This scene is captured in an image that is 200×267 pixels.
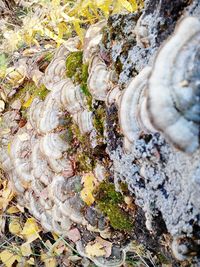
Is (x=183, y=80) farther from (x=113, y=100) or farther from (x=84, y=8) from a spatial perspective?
(x=84, y=8)

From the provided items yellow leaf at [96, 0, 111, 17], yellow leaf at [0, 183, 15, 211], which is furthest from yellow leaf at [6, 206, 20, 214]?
yellow leaf at [96, 0, 111, 17]

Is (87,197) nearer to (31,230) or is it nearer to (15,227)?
(31,230)

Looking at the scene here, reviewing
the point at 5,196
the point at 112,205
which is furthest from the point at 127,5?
the point at 5,196

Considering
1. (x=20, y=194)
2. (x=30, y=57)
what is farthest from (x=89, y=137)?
(x=30, y=57)

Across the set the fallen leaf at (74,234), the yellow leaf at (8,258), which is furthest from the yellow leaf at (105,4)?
the yellow leaf at (8,258)

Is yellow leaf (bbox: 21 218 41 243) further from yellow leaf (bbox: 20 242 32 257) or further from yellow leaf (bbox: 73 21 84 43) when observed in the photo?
yellow leaf (bbox: 73 21 84 43)

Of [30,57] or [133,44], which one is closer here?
[133,44]
